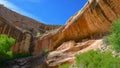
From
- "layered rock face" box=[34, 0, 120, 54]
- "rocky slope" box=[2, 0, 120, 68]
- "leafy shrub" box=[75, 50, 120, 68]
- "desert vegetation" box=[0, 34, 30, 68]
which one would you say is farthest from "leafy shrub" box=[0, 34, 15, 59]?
"leafy shrub" box=[75, 50, 120, 68]

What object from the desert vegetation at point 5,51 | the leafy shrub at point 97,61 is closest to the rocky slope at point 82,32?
the desert vegetation at point 5,51

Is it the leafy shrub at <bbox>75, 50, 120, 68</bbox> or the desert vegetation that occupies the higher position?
the desert vegetation

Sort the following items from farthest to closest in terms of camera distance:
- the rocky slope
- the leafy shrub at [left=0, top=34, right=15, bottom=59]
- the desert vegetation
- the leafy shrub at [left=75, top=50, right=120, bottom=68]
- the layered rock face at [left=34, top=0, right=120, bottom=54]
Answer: the leafy shrub at [left=0, top=34, right=15, bottom=59]
the desert vegetation
the layered rock face at [left=34, top=0, right=120, bottom=54]
the rocky slope
the leafy shrub at [left=75, top=50, right=120, bottom=68]

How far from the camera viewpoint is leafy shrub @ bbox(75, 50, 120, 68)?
19.7 meters

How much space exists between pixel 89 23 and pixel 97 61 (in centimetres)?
1305

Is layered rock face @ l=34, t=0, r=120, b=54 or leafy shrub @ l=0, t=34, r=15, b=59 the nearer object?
layered rock face @ l=34, t=0, r=120, b=54

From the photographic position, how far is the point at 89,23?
33812 mm

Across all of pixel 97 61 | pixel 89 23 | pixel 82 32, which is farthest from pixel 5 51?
pixel 97 61

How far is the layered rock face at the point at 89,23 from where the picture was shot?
3154 centimetres

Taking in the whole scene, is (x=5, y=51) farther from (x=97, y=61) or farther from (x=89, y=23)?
(x=97, y=61)

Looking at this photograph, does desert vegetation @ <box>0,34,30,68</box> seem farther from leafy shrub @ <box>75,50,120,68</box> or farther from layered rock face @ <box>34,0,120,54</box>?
leafy shrub @ <box>75,50,120,68</box>

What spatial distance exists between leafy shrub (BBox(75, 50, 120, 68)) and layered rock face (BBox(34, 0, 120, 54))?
10.1 meters

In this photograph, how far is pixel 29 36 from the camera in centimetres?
4344

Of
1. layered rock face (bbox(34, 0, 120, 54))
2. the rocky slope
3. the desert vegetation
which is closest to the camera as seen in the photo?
the rocky slope
